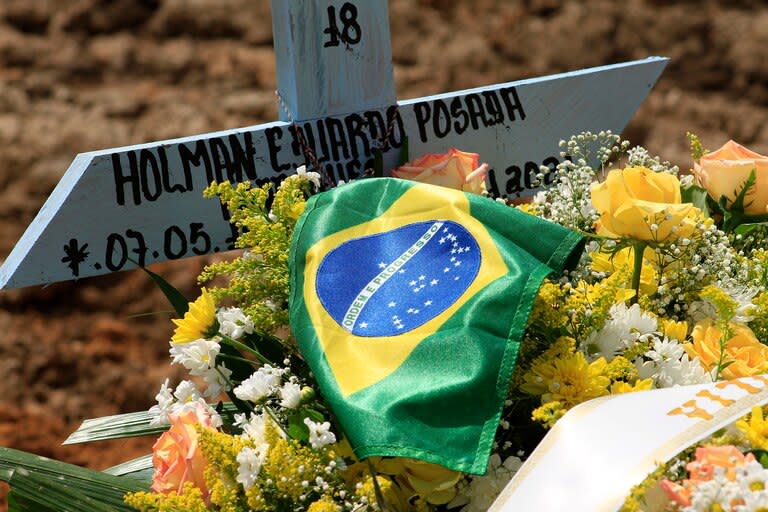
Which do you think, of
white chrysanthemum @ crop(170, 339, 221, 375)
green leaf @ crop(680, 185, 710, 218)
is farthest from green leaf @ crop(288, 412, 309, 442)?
green leaf @ crop(680, 185, 710, 218)

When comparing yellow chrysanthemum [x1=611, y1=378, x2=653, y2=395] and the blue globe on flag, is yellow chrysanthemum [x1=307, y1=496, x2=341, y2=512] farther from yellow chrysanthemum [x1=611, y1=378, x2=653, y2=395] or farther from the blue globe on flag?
yellow chrysanthemum [x1=611, y1=378, x2=653, y2=395]

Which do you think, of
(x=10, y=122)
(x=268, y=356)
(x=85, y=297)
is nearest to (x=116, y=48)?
(x=10, y=122)

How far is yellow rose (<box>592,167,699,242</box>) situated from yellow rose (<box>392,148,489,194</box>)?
206mm

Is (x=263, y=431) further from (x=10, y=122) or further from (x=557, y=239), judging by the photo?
(x=10, y=122)

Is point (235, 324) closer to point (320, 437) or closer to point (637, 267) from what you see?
point (320, 437)

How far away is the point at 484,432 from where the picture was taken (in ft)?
2.66

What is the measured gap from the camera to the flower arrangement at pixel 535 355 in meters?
0.83

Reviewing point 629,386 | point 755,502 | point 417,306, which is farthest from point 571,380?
point 755,502

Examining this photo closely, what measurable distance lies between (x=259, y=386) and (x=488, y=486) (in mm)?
222

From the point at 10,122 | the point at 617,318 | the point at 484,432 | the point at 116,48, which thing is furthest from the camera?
the point at 116,48

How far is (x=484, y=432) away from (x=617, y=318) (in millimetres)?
210

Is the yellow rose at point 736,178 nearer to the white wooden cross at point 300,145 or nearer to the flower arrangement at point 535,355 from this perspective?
the flower arrangement at point 535,355

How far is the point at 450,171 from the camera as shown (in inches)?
46.7

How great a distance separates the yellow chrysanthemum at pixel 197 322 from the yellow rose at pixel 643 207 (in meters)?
0.41
